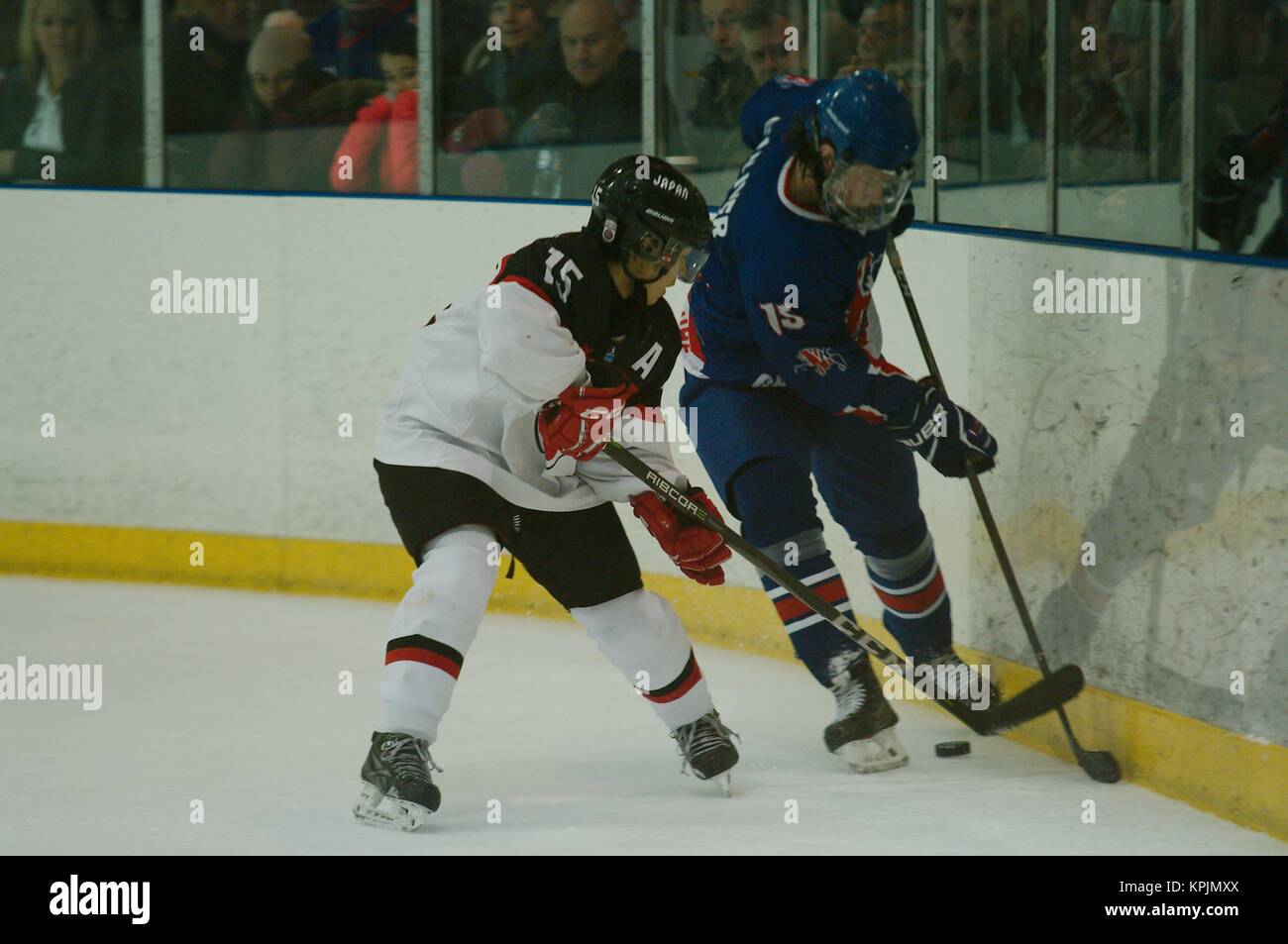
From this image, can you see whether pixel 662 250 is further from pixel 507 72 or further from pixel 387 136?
pixel 387 136

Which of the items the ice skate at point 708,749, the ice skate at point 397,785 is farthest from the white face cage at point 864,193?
the ice skate at point 397,785

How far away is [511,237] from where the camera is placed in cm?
488

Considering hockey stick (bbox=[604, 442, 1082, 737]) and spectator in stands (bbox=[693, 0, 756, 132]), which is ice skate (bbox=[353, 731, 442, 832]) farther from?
spectator in stands (bbox=[693, 0, 756, 132])

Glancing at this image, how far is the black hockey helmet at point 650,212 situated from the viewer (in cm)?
298

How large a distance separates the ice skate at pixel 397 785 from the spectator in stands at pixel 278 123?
2628 mm

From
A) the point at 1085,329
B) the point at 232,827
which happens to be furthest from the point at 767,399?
the point at 232,827

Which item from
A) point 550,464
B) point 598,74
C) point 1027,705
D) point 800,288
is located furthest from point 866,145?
point 598,74

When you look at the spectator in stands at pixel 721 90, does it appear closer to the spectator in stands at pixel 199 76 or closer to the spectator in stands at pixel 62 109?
the spectator in stands at pixel 199 76

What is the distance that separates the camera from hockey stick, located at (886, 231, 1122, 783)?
3311mm

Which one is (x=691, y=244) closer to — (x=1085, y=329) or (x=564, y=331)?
(x=564, y=331)

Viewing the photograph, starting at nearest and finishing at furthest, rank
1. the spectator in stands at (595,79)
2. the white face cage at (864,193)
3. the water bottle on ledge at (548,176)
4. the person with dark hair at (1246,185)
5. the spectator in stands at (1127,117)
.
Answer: the person with dark hair at (1246,185)
the white face cage at (864,193)
the spectator in stands at (1127,117)
the spectator in stands at (595,79)
the water bottle on ledge at (548,176)

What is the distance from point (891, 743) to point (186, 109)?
9.83 feet

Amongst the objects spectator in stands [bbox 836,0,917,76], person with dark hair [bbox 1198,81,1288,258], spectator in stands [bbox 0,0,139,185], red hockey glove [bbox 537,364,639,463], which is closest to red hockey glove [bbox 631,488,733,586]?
red hockey glove [bbox 537,364,639,463]

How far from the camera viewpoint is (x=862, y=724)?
11.3ft
